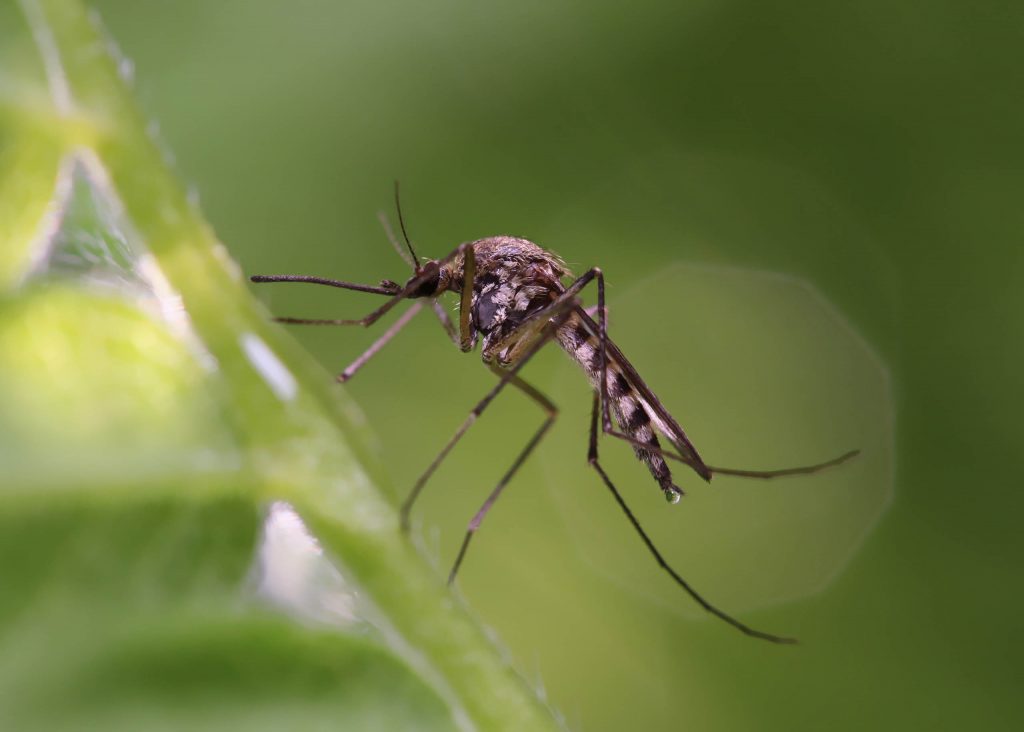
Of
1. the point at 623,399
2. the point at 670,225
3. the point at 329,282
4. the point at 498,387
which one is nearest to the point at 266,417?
the point at 498,387

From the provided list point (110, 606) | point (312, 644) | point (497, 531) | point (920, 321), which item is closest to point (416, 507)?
point (312, 644)

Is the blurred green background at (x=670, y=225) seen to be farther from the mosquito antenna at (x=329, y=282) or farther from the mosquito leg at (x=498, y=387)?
the mosquito antenna at (x=329, y=282)

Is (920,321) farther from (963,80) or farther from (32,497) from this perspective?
(32,497)

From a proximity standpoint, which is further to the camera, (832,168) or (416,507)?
(832,168)

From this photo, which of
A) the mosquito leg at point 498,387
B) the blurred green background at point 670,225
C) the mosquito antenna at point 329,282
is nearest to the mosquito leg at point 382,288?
the mosquito antenna at point 329,282

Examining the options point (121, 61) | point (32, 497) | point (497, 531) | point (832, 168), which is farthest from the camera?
point (832, 168)

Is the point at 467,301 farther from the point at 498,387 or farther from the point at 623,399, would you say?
the point at 623,399

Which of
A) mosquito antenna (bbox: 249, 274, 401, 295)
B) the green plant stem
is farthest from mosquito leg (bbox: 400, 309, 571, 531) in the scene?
the green plant stem
